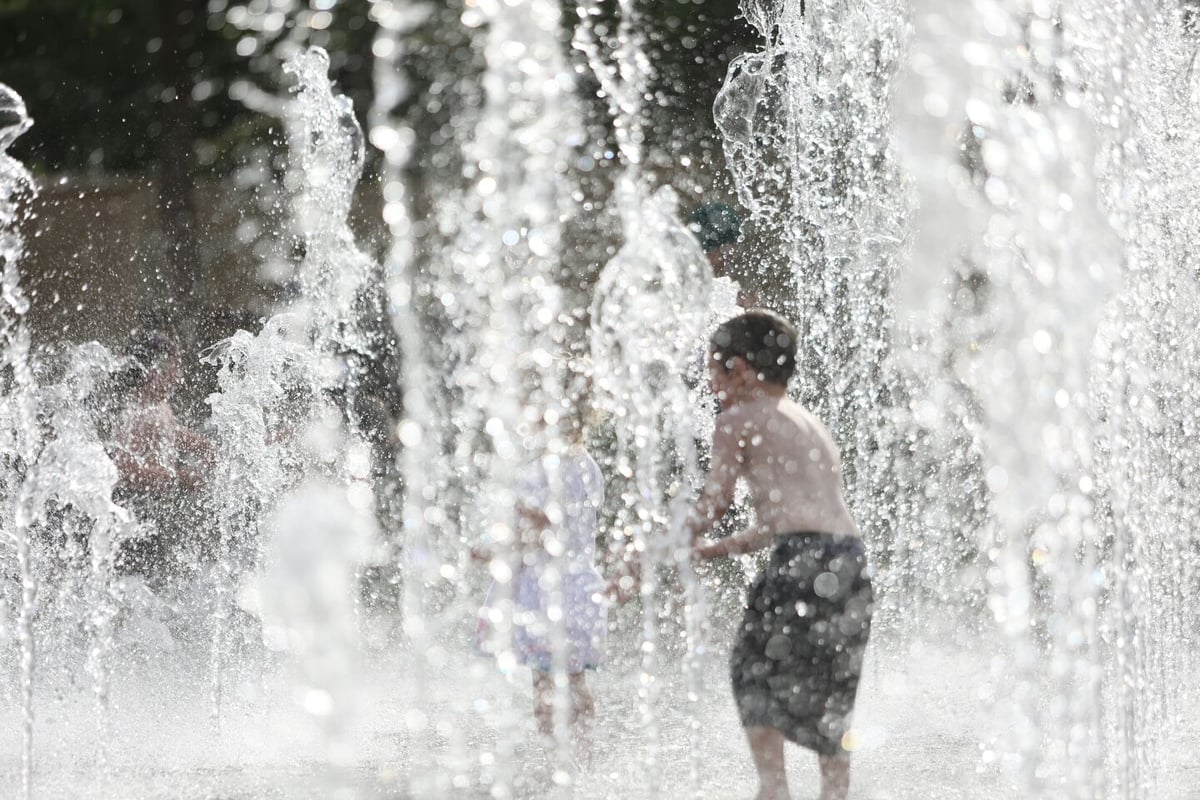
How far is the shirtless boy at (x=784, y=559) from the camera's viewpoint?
134 inches

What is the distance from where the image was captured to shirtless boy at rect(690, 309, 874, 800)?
134 inches

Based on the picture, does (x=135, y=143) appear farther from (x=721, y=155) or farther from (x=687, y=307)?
(x=687, y=307)

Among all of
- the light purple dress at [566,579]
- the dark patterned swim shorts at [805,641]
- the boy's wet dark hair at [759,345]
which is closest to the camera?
the dark patterned swim shorts at [805,641]

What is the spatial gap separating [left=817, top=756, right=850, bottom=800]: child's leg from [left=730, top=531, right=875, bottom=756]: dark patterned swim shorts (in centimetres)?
3

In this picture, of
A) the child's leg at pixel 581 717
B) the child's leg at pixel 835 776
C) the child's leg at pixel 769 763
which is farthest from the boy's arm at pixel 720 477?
the child's leg at pixel 581 717

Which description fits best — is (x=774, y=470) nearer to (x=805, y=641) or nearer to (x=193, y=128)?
(x=805, y=641)

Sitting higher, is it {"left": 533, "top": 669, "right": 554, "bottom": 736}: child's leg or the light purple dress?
the light purple dress

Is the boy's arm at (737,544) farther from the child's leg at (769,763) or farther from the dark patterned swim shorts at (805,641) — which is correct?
the child's leg at (769,763)

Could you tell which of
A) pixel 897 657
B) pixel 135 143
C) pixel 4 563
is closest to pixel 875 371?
pixel 897 657

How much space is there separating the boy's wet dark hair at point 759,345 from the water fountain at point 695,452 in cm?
42

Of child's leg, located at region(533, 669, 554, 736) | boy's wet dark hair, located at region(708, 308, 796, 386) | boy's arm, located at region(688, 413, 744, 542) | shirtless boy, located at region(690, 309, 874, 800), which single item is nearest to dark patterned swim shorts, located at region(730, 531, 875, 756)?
shirtless boy, located at region(690, 309, 874, 800)

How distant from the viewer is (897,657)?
20.7ft

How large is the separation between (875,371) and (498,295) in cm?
451

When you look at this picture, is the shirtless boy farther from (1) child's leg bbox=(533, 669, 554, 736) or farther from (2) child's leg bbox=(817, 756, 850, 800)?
(1) child's leg bbox=(533, 669, 554, 736)
